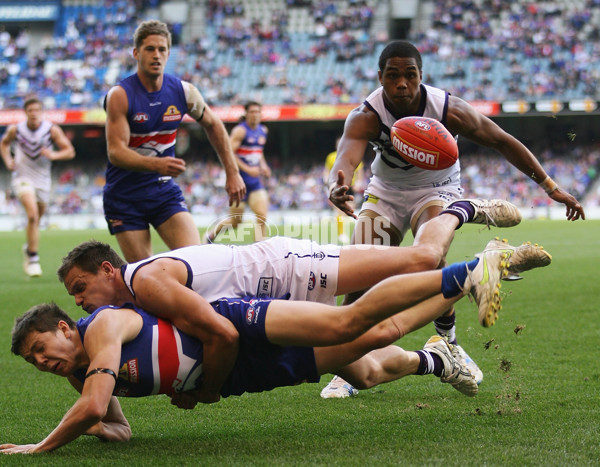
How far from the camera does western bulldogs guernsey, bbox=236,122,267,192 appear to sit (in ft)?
47.8

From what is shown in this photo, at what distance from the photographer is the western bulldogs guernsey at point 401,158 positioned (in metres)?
5.63

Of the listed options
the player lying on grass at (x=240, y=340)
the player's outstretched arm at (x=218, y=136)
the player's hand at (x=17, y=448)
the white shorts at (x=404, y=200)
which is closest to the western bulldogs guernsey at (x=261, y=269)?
the player lying on grass at (x=240, y=340)

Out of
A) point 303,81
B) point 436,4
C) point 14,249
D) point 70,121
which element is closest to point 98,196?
point 70,121

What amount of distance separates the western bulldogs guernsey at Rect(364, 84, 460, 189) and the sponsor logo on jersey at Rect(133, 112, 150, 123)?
6.37 ft

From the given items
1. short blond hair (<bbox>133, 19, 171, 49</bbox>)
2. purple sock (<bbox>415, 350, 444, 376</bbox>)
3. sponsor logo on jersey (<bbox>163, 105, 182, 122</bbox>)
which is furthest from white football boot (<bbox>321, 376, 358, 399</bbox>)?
short blond hair (<bbox>133, 19, 171, 49</bbox>)

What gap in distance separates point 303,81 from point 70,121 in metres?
11.5

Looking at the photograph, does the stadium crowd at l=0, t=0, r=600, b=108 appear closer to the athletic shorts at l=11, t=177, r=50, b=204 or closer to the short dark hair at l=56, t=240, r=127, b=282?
the athletic shorts at l=11, t=177, r=50, b=204

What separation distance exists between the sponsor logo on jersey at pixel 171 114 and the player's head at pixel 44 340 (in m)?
3.06

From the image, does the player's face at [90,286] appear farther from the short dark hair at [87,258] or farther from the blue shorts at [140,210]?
the blue shorts at [140,210]

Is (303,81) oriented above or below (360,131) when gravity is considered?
below

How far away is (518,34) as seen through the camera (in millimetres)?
38469

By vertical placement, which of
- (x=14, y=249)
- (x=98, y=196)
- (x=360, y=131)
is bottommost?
(x=98, y=196)

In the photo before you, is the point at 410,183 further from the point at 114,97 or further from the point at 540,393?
the point at 114,97

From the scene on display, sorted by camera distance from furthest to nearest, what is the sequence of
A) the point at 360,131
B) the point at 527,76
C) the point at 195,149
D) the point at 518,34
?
the point at 195,149 < the point at 518,34 < the point at 527,76 < the point at 360,131
